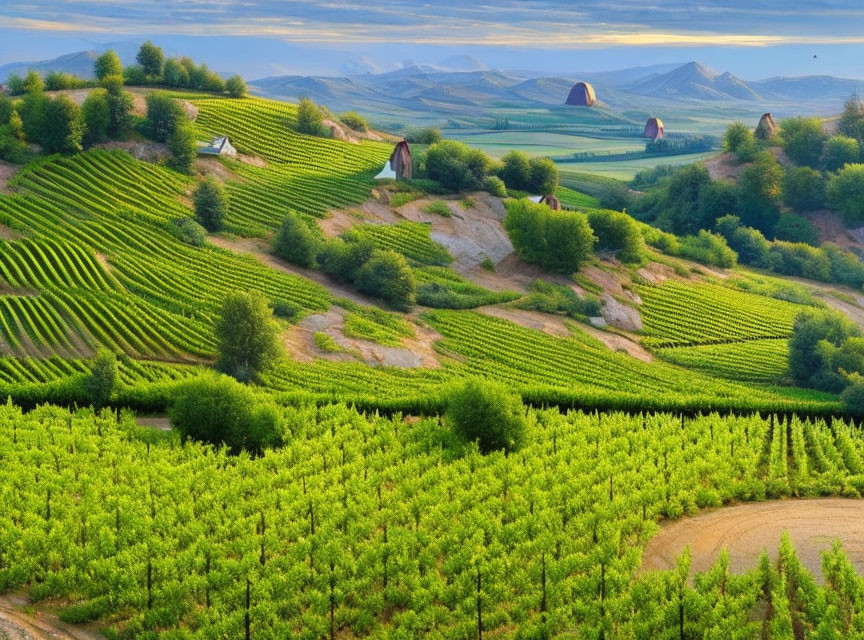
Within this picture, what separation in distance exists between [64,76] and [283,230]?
45924mm

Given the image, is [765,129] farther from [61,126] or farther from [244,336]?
[244,336]

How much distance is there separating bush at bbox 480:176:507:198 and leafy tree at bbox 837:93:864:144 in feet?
246

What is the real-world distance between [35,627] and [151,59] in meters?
103

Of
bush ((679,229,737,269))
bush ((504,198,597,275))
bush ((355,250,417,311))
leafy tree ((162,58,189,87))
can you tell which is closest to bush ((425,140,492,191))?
bush ((504,198,597,275))

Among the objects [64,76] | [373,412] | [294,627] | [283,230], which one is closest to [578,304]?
[283,230]

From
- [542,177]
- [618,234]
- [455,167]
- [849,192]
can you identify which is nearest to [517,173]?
[542,177]

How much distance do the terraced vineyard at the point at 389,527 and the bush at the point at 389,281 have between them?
84.6 ft

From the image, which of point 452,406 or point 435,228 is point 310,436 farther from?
point 435,228

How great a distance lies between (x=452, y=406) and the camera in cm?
5309

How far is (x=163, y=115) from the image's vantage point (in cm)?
10088

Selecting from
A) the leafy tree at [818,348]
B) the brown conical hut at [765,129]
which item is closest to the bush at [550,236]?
the leafy tree at [818,348]

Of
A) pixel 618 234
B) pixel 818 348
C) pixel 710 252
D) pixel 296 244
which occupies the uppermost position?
pixel 618 234

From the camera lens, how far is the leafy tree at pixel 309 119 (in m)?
123

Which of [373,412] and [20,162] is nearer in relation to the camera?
[373,412]
